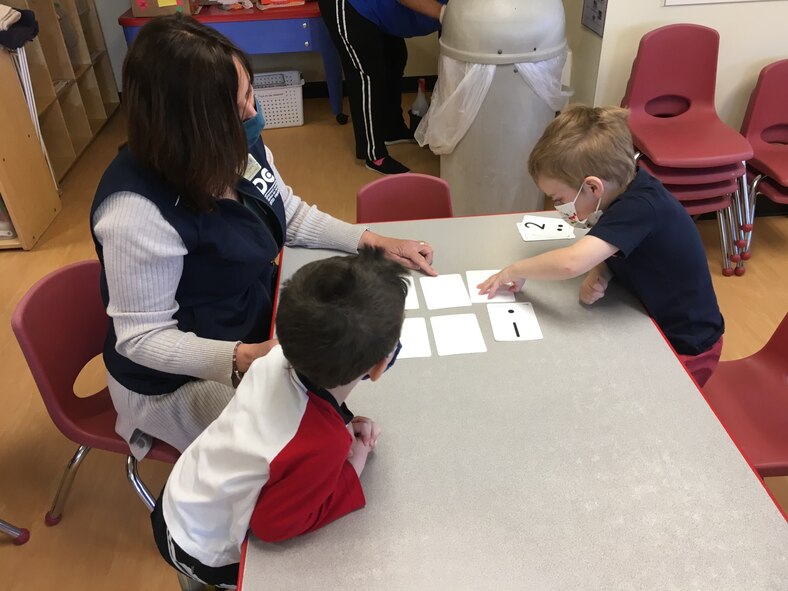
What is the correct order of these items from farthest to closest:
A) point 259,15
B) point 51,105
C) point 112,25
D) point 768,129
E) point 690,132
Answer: point 112,25, point 259,15, point 51,105, point 768,129, point 690,132

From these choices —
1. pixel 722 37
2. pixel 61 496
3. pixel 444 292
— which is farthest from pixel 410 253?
pixel 722 37

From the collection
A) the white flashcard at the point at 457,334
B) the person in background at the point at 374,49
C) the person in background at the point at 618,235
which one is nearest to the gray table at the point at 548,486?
the white flashcard at the point at 457,334

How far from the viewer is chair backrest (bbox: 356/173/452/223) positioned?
178cm

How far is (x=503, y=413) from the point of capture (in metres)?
1.04

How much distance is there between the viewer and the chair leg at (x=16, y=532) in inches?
63.1

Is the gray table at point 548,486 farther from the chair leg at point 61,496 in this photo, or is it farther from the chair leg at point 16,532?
the chair leg at point 16,532

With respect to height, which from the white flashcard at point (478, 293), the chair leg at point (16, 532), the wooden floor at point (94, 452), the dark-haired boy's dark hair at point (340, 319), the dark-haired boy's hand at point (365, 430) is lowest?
the wooden floor at point (94, 452)

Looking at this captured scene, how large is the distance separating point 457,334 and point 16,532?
4.18ft

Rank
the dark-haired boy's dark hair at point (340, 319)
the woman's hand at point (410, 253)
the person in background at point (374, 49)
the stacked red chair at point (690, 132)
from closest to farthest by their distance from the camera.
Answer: the dark-haired boy's dark hair at point (340, 319) → the woman's hand at point (410, 253) → the stacked red chair at point (690, 132) → the person in background at point (374, 49)

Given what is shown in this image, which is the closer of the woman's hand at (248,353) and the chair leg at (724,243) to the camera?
the woman's hand at (248,353)

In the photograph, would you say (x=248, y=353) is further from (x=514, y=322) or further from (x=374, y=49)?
(x=374, y=49)

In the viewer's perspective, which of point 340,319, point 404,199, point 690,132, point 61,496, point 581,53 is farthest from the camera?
point 581,53

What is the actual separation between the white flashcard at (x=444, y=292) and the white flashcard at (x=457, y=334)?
1.7 inches

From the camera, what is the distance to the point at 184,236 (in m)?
1.11
